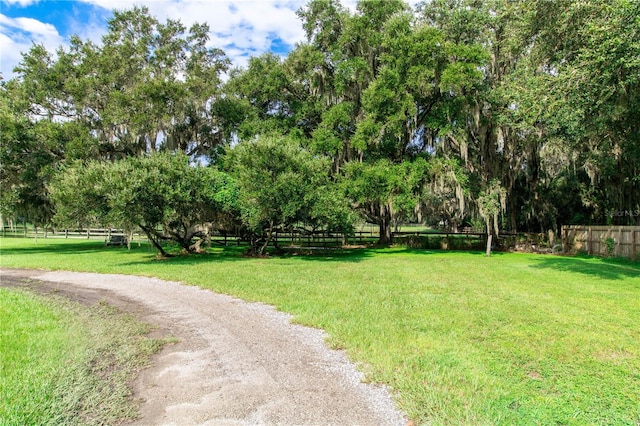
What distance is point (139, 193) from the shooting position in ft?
41.9

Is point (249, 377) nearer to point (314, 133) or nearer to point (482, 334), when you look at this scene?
point (482, 334)

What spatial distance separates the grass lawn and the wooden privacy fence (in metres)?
4.82

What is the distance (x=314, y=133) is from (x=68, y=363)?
58.2 ft

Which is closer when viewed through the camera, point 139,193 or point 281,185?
point 139,193

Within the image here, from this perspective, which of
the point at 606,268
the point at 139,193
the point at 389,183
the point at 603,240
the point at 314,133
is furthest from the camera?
the point at 314,133

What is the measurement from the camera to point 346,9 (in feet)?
72.2

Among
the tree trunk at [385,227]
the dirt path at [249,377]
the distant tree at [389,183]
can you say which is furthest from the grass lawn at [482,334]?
the tree trunk at [385,227]

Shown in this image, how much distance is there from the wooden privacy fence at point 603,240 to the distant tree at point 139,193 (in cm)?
1651

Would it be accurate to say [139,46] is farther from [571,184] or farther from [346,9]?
[571,184]

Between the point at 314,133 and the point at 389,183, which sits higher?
the point at 314,133

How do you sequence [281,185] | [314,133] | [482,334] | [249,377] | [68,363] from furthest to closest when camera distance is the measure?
[314,133] → [281,185] → [482,334] → [68,363] → [249,377]

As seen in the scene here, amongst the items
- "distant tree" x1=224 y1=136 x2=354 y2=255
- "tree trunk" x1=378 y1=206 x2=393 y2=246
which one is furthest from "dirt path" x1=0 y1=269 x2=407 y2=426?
"tree trunk" x1=378 y1=206 x2=393 y2=246

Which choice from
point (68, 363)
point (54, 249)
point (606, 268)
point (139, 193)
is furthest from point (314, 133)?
point (68, 363)

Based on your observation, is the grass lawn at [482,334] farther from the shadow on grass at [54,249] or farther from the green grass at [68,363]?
the shadow on grass at [54,249]
